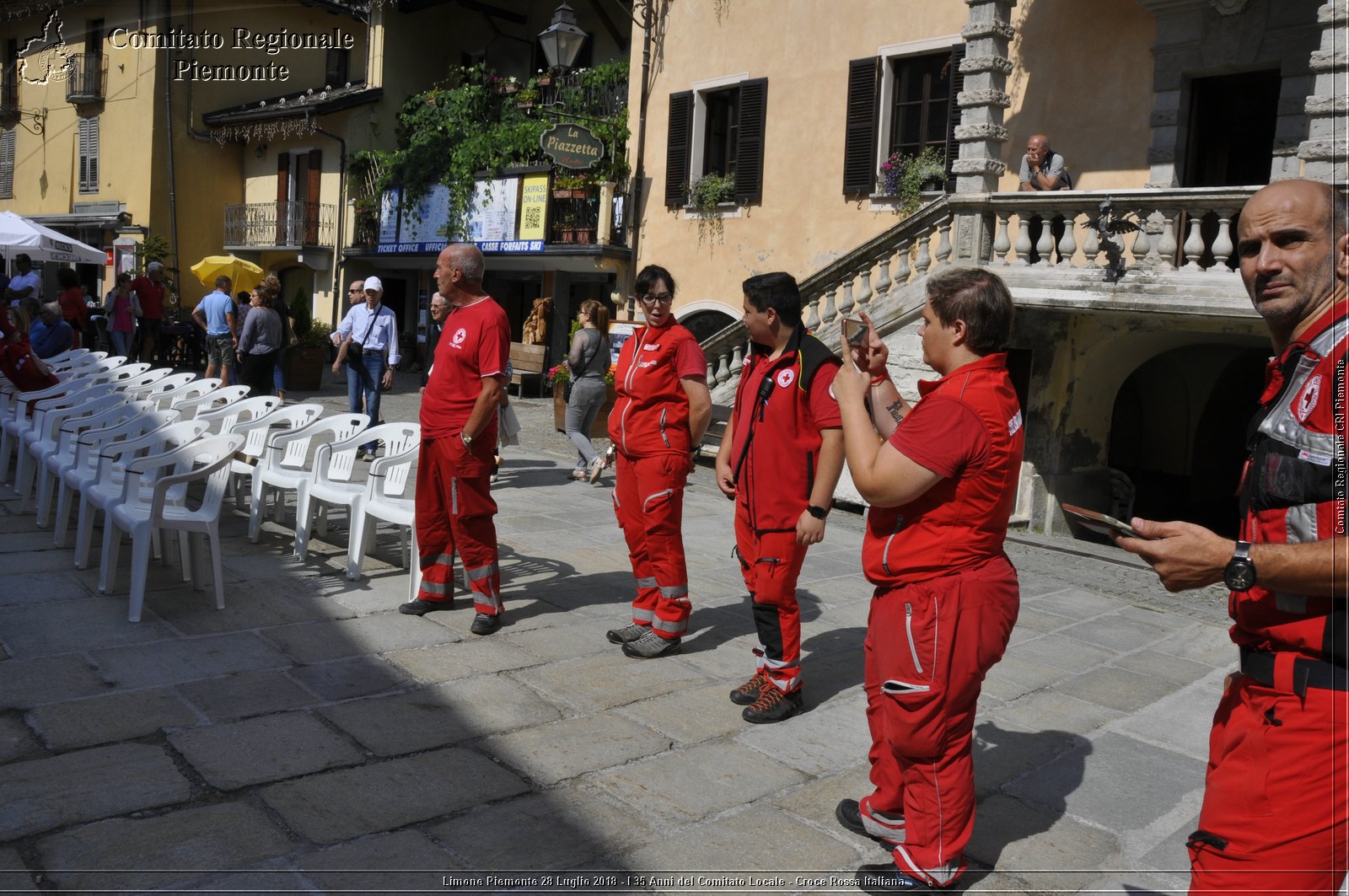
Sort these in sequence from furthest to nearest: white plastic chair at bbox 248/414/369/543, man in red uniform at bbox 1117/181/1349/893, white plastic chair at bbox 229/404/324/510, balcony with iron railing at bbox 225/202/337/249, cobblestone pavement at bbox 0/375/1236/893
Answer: balcony with iron railing at bbox 225/202/337/249, white plastic chair at bbox 229/404/324/510, white plastic chair at bbox 248/414/369/543, cobblestone pavement at bbox 0/375/1236/893, man in red uniform at bbox 1117/181/1349/893

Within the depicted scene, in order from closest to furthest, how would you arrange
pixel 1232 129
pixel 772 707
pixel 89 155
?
pixel 772 707
pixel 1232 129
pixel 89 155

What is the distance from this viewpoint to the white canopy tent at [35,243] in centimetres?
1698

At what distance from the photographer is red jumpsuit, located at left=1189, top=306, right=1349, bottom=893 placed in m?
2.08

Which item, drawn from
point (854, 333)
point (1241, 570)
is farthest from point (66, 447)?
point (1241, 570)

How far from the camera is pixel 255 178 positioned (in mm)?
28469

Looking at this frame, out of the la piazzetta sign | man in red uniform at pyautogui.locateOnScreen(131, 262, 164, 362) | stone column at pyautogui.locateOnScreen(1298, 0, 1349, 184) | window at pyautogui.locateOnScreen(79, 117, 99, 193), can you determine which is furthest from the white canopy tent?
stone column at pyautogui.locateOnScreen(1298, 0, 1349, 184)

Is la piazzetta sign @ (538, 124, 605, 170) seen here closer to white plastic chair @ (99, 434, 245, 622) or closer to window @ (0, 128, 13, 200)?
white plastic chair @ (99, 434, 245, 622)

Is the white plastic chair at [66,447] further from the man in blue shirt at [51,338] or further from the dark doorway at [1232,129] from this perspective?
the dark doorway at [1232,129]

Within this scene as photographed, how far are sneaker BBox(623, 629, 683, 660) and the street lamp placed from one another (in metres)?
9.45

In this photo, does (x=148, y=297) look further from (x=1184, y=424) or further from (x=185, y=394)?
(x=1184, y=424)

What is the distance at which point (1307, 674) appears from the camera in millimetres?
2117

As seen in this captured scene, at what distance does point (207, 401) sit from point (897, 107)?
970 cm

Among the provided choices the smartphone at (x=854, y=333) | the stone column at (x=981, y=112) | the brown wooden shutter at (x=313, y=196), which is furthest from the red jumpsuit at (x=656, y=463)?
the brown wooden shutter at (x=313, y=196)

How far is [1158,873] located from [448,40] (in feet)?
84.0
